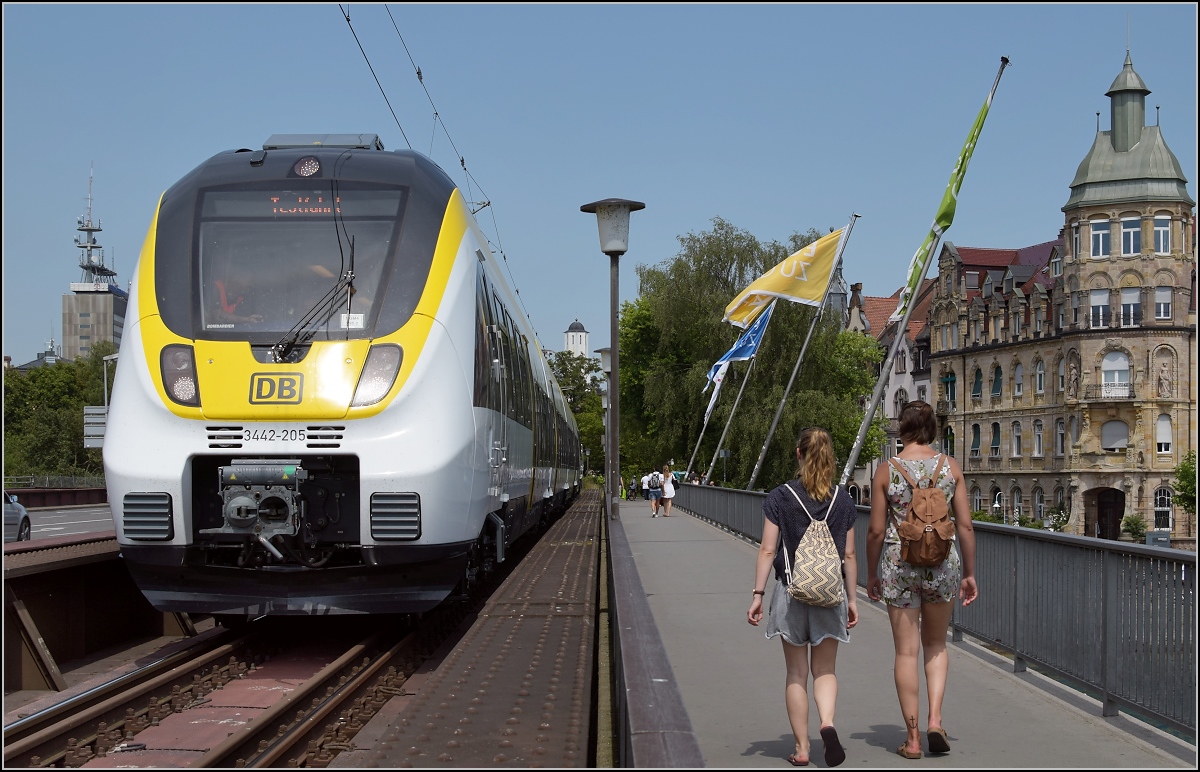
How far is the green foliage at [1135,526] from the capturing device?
5900 centimetres

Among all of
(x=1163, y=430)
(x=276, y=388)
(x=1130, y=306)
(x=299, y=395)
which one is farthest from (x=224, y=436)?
(x=1130, y=306)

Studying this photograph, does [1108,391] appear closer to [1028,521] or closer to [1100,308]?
[1100,308]

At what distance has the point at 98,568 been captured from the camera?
1062cm

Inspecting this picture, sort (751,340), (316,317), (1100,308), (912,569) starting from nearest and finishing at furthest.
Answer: (912,569)
(316,317)
(751,340)
(1100,308)

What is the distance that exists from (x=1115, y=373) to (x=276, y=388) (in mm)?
59944

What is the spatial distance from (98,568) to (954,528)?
304 inches

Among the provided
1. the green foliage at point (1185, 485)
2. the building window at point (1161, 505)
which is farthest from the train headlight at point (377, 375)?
the building window at point (1161, 505)

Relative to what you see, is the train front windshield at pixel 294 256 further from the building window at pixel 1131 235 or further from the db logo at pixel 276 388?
the building window at pixel 1131 235

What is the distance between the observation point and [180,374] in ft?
29.2

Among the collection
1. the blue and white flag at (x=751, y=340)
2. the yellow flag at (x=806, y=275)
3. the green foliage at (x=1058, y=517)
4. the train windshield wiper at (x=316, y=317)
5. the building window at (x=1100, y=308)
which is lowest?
the green foliage at (x=1058, y=517)

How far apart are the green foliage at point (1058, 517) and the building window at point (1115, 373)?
615 centimetres

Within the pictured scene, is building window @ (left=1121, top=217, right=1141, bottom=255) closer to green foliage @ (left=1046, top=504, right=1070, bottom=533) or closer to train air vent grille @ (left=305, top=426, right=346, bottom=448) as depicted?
green foliage @ (left=1046, top=504, right=1070, bottom=533)

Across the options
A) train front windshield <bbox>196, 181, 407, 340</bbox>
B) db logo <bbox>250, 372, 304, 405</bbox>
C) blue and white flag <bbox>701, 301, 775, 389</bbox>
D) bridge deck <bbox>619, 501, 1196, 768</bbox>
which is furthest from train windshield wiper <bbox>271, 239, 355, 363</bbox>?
blue and white flag <bbox>701, 301, 775, 389</bbox>

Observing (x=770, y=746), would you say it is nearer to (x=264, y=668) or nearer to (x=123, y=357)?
(x=264, y=668)
